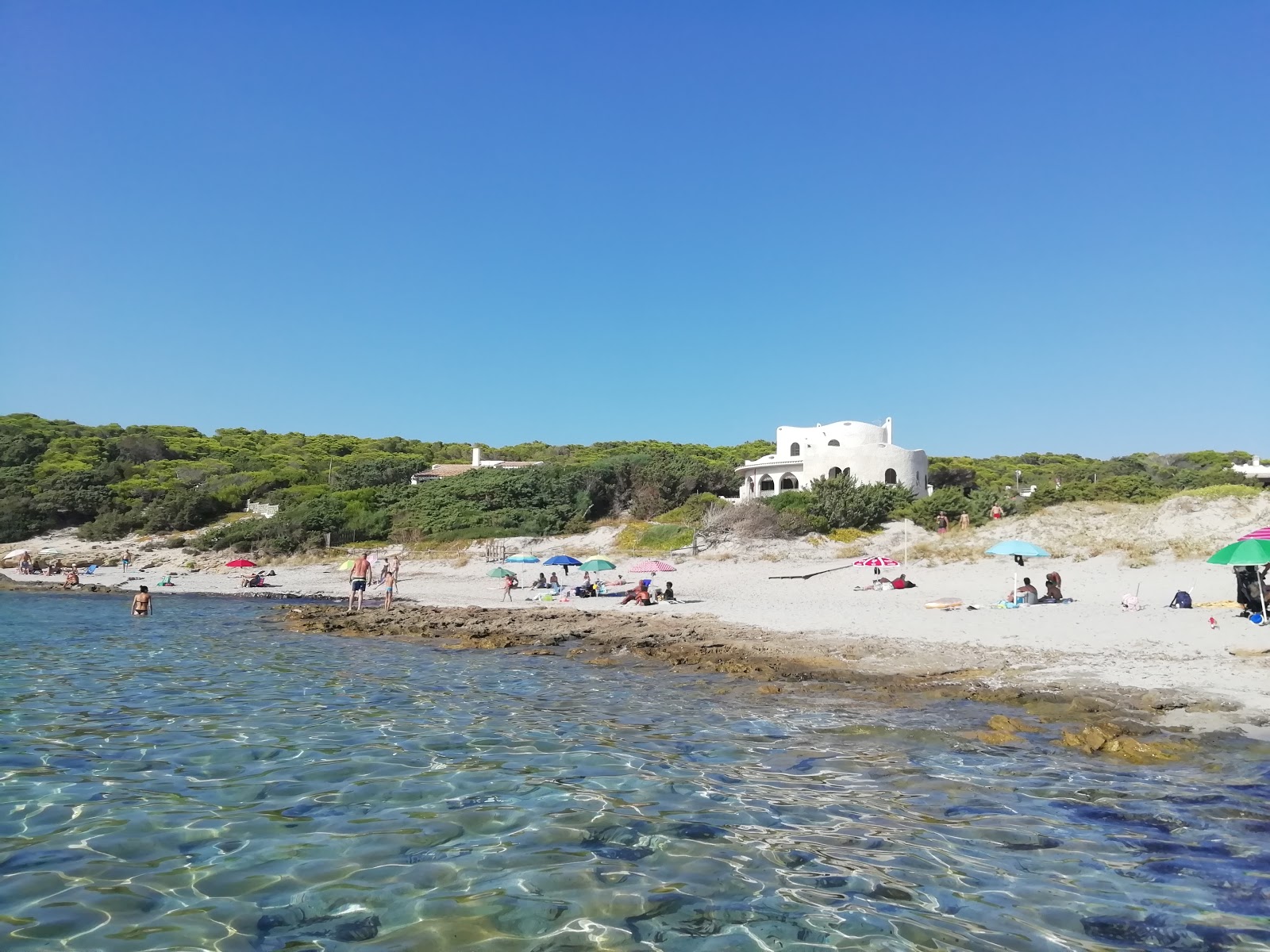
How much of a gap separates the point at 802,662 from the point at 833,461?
1332 inches

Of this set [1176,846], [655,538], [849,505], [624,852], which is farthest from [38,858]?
[849,505]

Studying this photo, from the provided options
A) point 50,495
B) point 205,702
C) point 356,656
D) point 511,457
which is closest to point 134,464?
point 50,495

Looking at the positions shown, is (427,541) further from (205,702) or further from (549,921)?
(549,921)

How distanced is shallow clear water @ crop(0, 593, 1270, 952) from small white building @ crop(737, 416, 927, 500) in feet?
111

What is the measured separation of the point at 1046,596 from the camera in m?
18.4

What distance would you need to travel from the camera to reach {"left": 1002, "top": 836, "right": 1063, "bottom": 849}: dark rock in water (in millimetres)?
5688

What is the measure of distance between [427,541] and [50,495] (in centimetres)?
2733

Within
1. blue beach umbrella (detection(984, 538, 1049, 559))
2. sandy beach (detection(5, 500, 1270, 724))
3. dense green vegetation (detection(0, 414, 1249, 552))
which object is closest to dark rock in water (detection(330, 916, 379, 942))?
sandy beach (detection(5, 500, 1270, 724))

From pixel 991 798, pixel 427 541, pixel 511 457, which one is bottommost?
pixel 991 798

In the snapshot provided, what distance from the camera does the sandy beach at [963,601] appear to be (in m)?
11.8

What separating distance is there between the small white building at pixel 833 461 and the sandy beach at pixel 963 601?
35.3 ft

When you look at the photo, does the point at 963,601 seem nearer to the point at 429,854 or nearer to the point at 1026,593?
the point at 1026,593

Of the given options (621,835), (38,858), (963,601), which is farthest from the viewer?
(963,601)

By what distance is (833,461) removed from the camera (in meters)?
46.7
